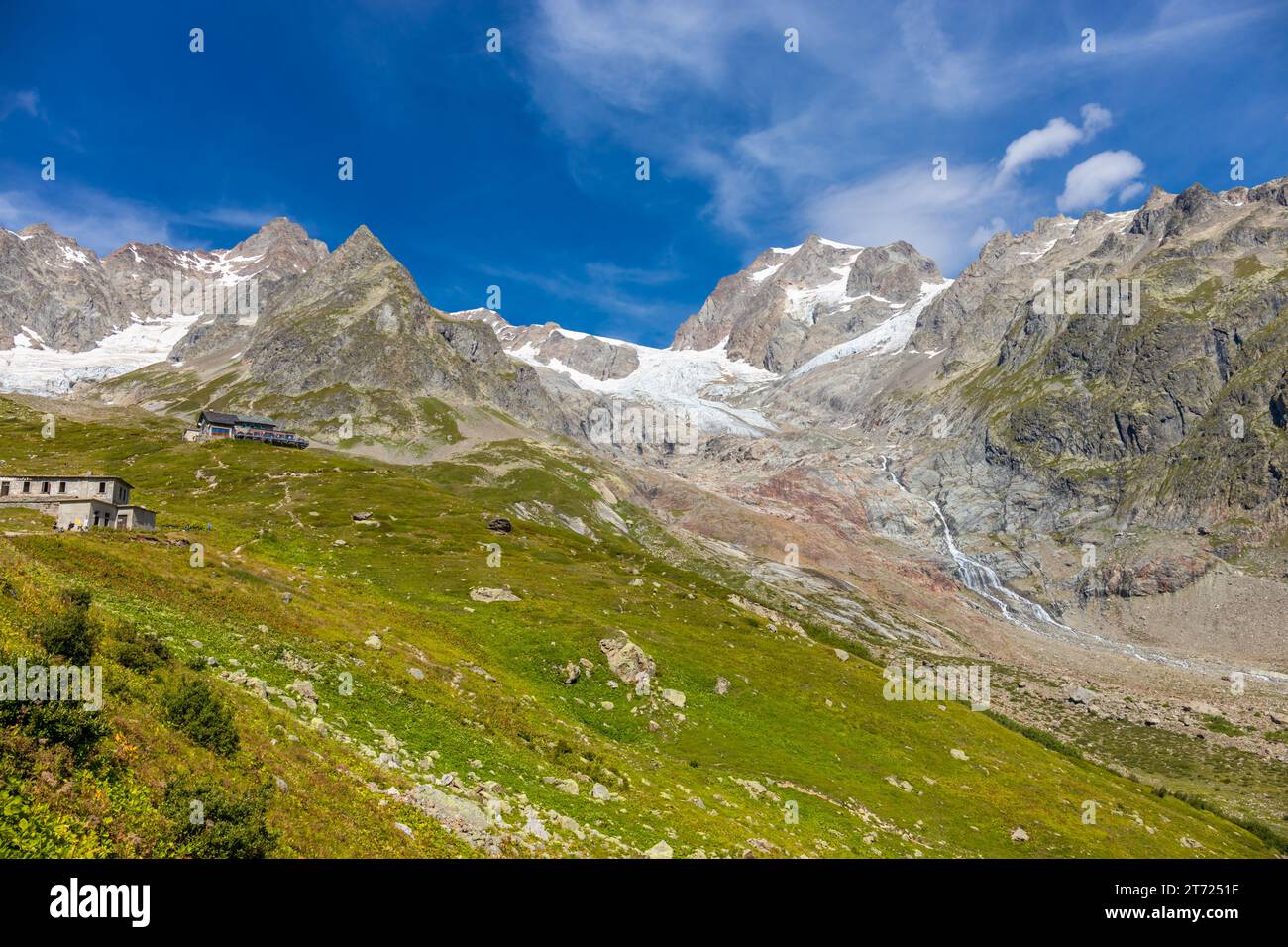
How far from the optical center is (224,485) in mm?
150875

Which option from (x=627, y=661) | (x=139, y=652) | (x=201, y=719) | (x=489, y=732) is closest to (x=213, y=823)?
(x=201, y=719)

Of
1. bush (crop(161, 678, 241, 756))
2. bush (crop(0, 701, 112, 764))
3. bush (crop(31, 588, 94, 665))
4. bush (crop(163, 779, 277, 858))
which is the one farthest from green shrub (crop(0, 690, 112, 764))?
bush (crop(31, 588, 94, 665))

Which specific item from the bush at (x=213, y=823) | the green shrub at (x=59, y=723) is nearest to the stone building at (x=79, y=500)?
the green shrub at (x=59, y=723)

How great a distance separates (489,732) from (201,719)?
45.2 feet

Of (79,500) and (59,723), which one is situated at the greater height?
(79,500)

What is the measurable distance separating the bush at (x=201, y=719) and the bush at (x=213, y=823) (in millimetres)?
3244

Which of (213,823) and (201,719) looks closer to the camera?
(213,823)

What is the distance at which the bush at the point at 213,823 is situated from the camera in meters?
13.1

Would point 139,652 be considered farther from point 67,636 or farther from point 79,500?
point 79,500

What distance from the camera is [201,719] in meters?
17.6

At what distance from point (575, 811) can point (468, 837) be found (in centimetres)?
622

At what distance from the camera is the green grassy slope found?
634 inches

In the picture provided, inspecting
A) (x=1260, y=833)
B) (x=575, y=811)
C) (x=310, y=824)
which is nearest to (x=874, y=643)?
(x=1260, y=833)
